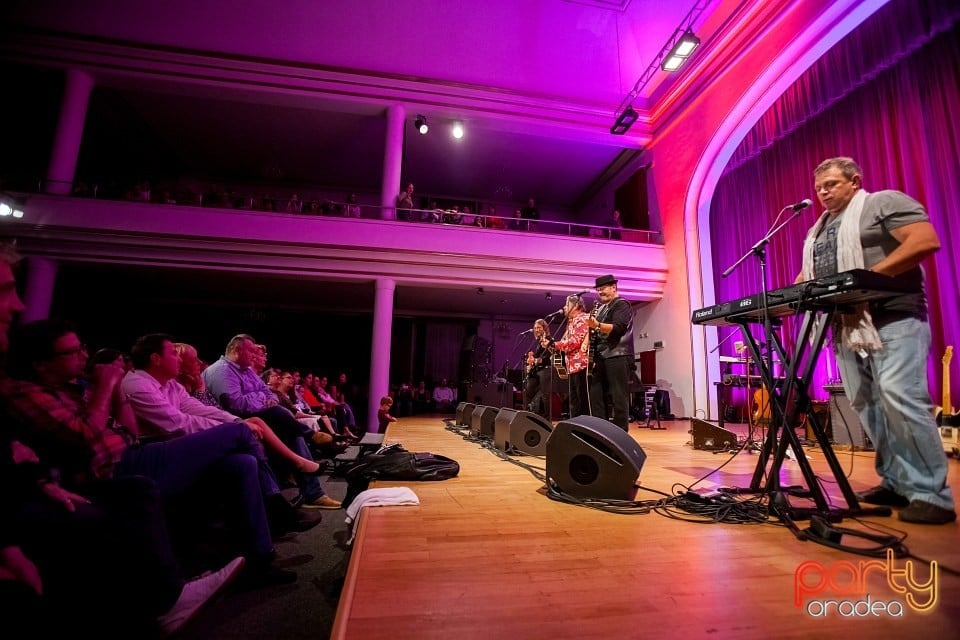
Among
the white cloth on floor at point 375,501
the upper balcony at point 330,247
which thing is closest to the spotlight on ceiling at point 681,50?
the upper balcony at point 330,247

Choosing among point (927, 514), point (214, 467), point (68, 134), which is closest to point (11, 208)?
point (68, 134)

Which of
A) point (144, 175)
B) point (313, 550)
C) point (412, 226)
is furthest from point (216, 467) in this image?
point (144, 175)

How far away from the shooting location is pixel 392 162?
27.7ft

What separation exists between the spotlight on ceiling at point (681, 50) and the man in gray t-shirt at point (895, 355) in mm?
5512

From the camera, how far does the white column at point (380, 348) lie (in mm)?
7637

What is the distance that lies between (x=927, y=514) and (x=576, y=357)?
7.83ft

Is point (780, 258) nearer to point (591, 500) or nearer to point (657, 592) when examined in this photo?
point (591, 500)

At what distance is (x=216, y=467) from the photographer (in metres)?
1.82

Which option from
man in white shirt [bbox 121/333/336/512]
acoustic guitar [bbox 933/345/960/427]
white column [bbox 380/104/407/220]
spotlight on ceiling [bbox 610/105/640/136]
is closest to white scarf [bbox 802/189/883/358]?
man in white shirt [bbox 121/333/336/512]

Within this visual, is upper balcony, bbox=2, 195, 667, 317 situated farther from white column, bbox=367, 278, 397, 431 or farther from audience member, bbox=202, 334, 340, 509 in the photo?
audience member, bbox=202, 334, 340, 509

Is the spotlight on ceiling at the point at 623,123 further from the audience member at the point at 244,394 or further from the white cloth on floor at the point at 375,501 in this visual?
the white cloth on floor at the point at 375,501

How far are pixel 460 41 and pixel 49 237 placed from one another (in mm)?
7880

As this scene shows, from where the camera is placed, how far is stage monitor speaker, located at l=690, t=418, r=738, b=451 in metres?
3.91

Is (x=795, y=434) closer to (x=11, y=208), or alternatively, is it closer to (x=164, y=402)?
(x=164, y=402)
